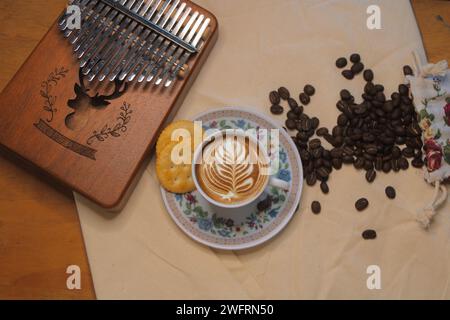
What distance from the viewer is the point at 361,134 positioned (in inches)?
50.0

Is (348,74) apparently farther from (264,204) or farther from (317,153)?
(264,204)

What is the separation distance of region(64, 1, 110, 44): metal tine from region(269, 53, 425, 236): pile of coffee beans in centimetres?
49

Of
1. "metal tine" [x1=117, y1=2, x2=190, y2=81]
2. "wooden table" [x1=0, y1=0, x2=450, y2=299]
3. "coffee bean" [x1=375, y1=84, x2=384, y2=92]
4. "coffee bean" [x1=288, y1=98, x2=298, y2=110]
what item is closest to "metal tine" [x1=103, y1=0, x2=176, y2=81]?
"metal tine" [x1=117, y1=2, x2=190, y2=81]

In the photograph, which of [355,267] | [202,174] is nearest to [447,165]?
[355,267]

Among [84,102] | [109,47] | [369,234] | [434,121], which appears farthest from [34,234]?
[434,121]

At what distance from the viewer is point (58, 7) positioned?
1.39 meters

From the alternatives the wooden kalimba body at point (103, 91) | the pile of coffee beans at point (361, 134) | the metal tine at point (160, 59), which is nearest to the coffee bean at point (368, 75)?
the pile of coffee beans at point (361, 134)

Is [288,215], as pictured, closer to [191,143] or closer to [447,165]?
[191,143]

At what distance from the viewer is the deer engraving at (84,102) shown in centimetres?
122

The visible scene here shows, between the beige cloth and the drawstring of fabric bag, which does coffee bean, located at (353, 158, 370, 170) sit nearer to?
the beige cloth

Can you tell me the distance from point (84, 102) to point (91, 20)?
8.5 inches

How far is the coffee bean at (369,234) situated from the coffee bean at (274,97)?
0.41m

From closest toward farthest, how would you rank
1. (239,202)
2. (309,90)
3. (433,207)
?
1. (239,202)
2. (433,207)
3. (309,90)

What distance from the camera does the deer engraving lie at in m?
1.22
